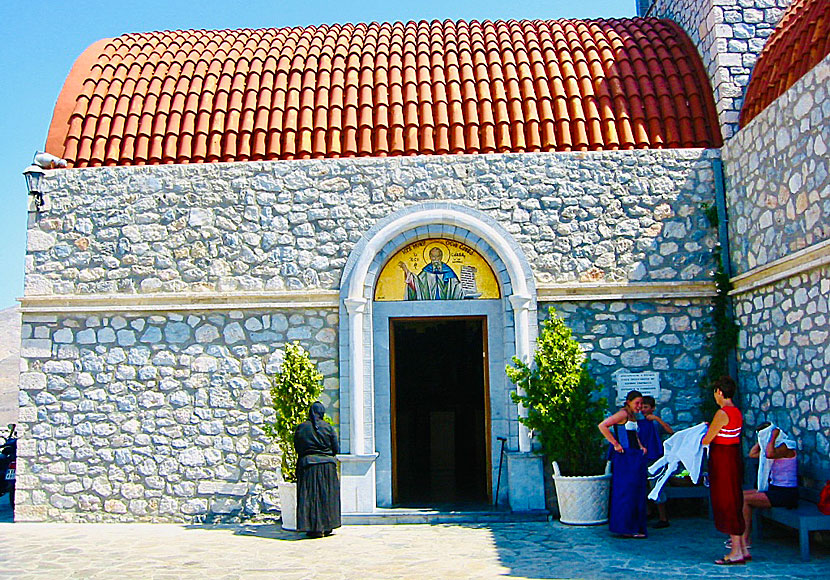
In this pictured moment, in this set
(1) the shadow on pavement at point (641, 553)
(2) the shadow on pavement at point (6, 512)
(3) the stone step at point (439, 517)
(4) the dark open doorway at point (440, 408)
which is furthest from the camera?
(4) the dark open doorway at point (440, 408)

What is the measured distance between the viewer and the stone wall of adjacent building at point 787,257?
7.39 metres

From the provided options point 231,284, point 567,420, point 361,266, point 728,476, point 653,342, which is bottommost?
point 728,476

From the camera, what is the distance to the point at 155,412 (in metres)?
9.59

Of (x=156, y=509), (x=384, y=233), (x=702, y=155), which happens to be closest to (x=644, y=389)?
(x=702, y=155)

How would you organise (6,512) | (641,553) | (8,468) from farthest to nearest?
(8,468) < (6,512) < (641,553)

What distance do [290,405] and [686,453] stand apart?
162 inches

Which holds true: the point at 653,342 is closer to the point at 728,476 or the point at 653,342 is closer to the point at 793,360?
the point at 793,360

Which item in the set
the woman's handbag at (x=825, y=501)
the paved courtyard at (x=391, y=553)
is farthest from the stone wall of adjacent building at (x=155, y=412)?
the woman's handbag at (x=825, y=501)

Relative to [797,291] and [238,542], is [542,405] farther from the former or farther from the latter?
[238,542]

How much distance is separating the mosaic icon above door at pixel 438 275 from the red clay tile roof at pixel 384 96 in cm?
128

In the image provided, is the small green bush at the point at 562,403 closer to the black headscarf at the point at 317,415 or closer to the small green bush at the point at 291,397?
the black headscarf at the point at 317,415

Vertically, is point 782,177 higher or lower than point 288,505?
higher

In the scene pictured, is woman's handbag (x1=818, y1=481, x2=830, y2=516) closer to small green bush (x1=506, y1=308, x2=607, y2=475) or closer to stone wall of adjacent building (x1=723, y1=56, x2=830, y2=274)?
stone wall of adjacent building (x1=723, y1=56, x2=830, y2=274)

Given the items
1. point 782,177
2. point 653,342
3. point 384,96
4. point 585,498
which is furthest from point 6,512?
point 782,177
